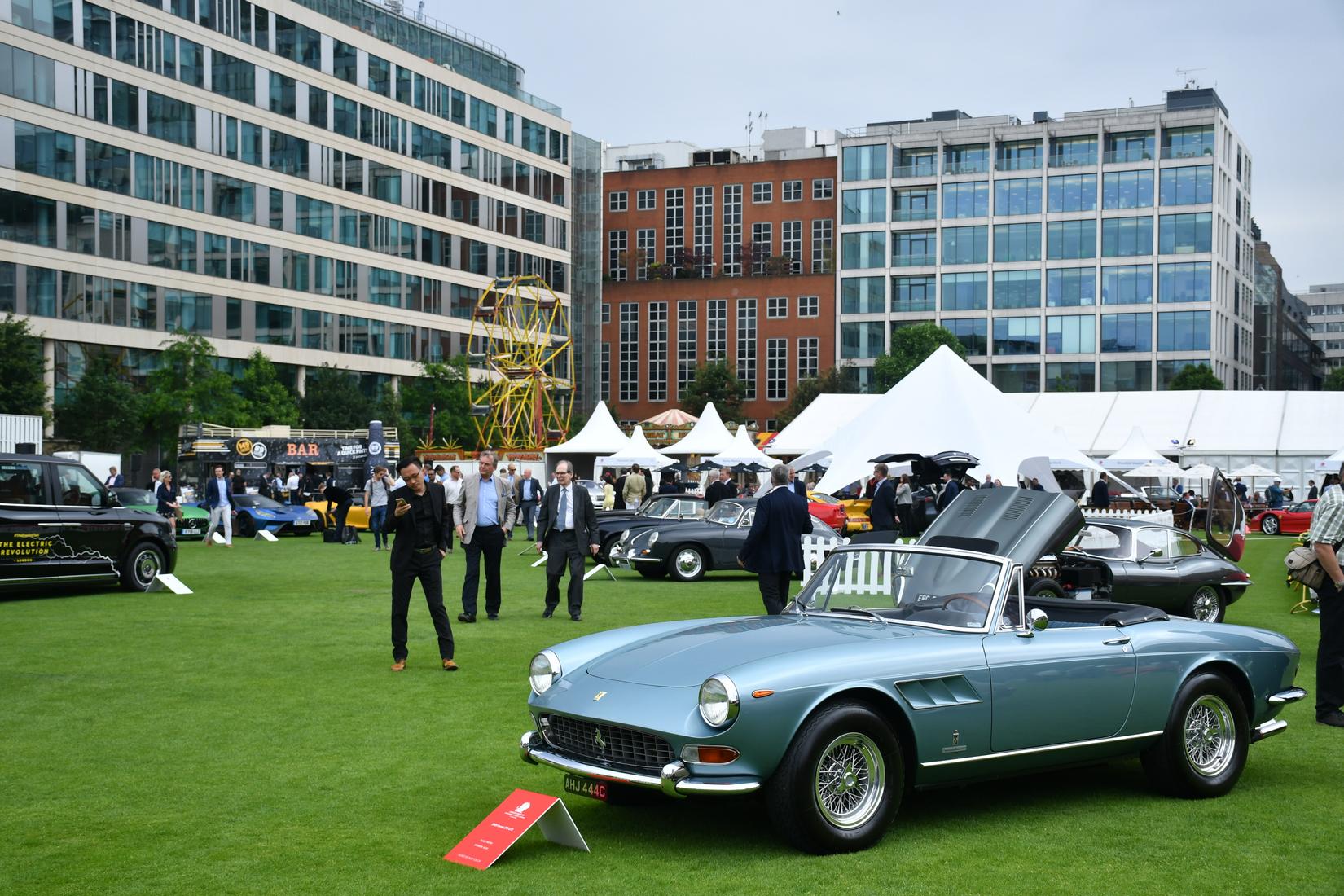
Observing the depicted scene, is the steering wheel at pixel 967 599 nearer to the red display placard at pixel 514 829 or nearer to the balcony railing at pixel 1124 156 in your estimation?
the red display placard at pixel 514 829

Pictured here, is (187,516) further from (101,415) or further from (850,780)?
(850,780)

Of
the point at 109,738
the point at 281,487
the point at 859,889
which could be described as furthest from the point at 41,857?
the point at 281,487

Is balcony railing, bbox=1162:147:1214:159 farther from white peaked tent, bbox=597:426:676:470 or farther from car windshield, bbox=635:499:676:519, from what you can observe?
car windshield, bbox=635:499:676:519

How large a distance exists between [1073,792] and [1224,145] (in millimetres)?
92382

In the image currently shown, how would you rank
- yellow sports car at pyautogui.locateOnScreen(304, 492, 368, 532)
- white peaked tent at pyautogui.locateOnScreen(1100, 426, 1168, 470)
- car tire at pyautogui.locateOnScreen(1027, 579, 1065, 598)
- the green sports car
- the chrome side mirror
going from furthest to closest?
1. white peaked tent at pyautogui.locateOnScreen(1100, 426, 1168, 470)
2. yellow sports car at pyautogui.locateOnScreen(304, 492, 368, 532)
3. the green sports car
4. car tire at pyautogui.locateOnScreen(1027, 579, 1065, 598)
5. the chrome side mirror

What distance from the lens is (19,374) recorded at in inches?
1740

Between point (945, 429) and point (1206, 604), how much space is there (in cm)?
504

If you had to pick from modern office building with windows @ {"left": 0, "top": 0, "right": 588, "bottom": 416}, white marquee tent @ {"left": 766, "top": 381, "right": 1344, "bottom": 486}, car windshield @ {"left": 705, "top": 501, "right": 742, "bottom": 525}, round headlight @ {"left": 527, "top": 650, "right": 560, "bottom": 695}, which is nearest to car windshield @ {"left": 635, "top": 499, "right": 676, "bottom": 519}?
car windshield @ {"left": 705, "top": 501, "right": 742, "bottom": 525}

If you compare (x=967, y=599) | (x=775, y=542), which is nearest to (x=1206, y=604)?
(x=775, y=542)

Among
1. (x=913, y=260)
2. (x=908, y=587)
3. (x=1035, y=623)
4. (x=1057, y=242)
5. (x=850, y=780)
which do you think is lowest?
(x=850, y=780)

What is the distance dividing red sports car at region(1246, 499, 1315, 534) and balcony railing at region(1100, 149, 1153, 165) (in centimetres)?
4931

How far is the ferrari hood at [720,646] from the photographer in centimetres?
621

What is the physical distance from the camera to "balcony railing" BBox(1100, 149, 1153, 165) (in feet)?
292

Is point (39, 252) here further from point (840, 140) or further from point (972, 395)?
point (840, 140)
